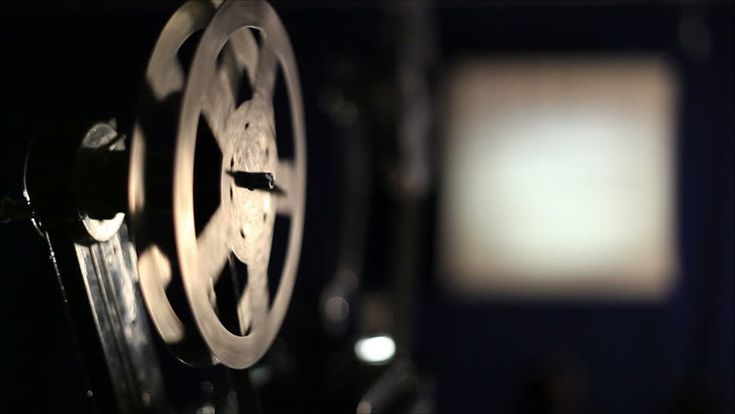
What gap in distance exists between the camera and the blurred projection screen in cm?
348

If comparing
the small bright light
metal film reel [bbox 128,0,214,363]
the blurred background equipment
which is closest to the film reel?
metal film reel [bbox 128,0,214,363]

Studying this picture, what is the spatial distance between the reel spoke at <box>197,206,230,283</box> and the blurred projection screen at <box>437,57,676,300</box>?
2869 millimetres

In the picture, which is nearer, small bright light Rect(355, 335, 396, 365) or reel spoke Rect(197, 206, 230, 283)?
reel spoke Rect(197, 206, 230, 283)

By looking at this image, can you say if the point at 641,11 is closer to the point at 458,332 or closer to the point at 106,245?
the point at 458,332

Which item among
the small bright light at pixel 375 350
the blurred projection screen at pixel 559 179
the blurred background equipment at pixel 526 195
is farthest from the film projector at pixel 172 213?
the blurred projection screen at pixel 559 179

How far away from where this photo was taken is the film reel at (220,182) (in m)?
0.59

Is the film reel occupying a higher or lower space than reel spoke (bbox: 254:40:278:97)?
lower

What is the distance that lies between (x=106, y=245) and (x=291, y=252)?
0.22 m

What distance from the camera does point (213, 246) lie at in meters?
0.67

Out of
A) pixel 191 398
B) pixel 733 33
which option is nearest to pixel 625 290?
pixel 733 33

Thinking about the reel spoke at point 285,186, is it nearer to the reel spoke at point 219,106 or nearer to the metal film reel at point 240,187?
the metal film reel at point 240,187

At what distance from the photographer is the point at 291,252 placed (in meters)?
0.88

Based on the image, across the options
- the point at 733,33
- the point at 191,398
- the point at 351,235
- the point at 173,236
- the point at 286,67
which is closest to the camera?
the point at 173,236

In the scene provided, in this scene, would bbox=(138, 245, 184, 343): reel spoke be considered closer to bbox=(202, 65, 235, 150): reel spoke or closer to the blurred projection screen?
bbox=(202, 65, 235, 150): reel spoke
